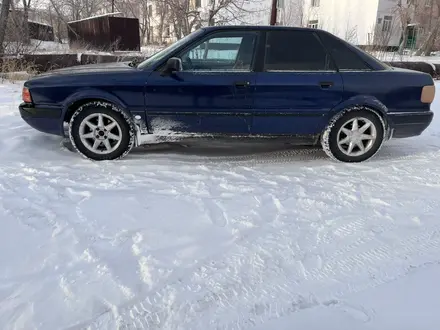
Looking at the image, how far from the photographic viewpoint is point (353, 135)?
4.38m

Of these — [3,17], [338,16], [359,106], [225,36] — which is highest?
[338,16]

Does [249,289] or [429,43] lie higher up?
[429,43]

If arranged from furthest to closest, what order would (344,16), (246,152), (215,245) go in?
(344,16)
(246,152)
(215,245)

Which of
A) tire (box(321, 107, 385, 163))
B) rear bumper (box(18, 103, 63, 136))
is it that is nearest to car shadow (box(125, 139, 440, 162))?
tire (box(321, 107, 385, 163))

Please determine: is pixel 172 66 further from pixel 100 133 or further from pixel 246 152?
pixel 246 152

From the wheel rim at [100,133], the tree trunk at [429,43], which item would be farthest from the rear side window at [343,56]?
the tree trunk at [429,43]

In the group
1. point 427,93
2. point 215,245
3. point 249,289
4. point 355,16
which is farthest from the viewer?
point 355,16

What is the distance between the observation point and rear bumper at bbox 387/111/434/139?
4361 millimetres

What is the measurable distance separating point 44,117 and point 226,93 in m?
2.06

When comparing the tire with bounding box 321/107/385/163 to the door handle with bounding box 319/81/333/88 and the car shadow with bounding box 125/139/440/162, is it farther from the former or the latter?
the door handle with bounding box 319/81/333/88

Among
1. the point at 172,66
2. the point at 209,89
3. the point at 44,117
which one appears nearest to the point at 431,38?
the point at 209,89

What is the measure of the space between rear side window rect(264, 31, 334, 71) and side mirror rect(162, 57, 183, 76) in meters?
0.96

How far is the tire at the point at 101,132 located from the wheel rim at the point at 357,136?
2441mm

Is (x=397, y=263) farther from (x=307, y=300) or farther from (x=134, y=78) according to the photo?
(x=134, y=78)
